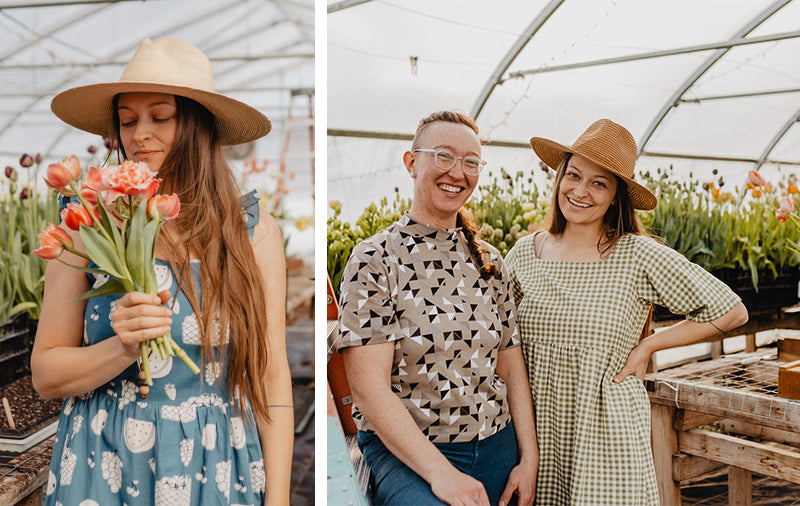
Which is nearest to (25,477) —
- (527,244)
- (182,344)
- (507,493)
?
(182,344)

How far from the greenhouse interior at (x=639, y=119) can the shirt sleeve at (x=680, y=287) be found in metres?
0.59

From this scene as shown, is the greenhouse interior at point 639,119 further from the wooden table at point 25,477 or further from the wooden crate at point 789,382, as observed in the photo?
the wooden table at point 25,477

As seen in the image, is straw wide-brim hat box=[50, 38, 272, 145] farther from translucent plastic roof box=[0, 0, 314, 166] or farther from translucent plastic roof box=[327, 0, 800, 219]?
translucent plastic roof box=[0, 0, 314, 166]

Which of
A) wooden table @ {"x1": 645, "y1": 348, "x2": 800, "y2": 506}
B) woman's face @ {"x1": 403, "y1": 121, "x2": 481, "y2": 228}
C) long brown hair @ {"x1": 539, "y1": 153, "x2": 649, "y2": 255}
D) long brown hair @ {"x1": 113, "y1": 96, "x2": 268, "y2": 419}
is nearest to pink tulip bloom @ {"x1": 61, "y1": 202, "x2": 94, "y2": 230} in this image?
long brown hair @ {"x1": 113, "y1": 96, "x2": 268, "y2": 419}

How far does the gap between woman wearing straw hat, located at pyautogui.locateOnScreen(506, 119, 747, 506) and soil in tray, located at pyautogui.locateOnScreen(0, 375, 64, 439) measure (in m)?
1.54

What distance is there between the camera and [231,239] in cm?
136

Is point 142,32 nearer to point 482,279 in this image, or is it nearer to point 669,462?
point 482,279

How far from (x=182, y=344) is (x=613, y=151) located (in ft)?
4.66

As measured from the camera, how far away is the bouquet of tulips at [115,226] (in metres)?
1.10

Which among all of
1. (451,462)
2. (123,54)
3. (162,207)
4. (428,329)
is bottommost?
(451,462)

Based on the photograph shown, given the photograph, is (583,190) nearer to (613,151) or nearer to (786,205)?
(613,151)

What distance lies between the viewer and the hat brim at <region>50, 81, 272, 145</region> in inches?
52.3

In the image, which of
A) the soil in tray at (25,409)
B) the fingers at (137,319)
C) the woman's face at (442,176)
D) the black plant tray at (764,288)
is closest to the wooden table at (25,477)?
the soil in tray at (25,409)

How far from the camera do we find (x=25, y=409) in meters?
1.82
